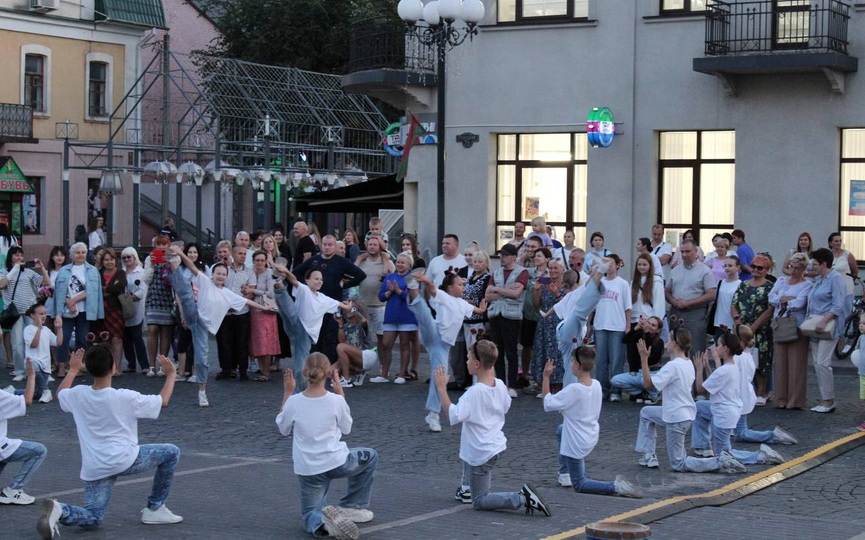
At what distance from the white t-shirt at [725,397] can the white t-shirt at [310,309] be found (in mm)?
5150

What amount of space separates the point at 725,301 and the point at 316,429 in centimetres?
800

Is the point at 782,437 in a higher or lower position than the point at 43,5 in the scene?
lower

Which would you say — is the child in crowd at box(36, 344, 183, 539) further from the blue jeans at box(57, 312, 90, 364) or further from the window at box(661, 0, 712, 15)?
the window at box(661, 0, 712, 15)

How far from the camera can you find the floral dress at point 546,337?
15.8 m

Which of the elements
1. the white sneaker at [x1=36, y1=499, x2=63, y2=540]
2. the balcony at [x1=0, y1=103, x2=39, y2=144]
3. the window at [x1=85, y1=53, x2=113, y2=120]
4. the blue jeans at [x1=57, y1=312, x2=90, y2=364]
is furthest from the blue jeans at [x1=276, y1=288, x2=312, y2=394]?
the window at [x1=85, y1=53, x2=113, y2=120]

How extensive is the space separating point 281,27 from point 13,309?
114 feet

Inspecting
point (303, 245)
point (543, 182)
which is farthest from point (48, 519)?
point (543, 182)

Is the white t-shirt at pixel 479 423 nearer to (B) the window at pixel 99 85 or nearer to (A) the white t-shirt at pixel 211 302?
(A) the white t-shirt at pixel 211 302

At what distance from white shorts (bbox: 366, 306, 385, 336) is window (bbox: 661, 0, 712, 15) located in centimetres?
833

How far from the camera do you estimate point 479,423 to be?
956cm

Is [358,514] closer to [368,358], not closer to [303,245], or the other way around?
[368,358]

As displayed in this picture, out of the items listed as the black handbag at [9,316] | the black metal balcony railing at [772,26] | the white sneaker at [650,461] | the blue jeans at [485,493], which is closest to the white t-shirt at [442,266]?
the black handbag at [9,316]

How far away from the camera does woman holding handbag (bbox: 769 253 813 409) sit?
14.7 metres

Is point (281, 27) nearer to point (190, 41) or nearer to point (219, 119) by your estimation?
point (190, 41)
